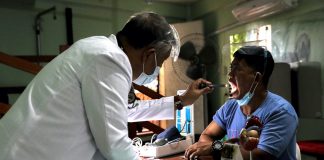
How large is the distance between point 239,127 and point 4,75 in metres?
3.21

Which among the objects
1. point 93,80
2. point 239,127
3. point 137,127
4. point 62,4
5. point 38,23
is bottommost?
point 137,127

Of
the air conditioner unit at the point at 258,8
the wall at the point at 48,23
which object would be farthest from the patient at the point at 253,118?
the wall at the point at 48,23

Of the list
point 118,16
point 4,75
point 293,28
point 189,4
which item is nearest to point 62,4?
point 118,16

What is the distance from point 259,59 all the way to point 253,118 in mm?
371


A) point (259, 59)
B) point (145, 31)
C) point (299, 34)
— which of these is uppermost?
point (299, 34)

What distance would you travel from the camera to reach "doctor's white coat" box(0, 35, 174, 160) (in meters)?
0.97

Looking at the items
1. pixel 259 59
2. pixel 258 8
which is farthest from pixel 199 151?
pixel 258 8

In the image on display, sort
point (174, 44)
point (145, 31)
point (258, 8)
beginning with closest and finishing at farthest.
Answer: point (145, 31) < point (174, 44) < point (258, 8)

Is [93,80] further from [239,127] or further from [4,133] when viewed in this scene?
[239,127]

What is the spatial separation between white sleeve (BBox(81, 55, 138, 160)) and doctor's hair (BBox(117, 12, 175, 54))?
197mm

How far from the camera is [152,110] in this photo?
2.30m

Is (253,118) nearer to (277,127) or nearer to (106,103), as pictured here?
(277,127)

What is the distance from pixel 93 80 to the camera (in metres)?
0.97

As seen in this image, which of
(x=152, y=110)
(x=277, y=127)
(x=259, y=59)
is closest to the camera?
(x=277, y=127)
